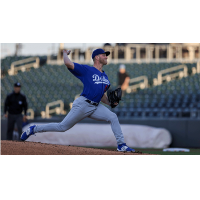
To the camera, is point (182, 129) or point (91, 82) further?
point (182, 129)

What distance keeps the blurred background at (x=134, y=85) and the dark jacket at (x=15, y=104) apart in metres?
3.27

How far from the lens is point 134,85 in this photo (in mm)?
15617

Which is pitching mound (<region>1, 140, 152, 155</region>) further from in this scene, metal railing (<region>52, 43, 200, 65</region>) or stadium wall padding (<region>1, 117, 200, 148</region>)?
metal railing (<region>52, 43, 200, 65</region>)

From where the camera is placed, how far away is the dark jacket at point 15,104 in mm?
7906

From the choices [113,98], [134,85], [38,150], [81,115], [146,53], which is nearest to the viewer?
[38,150]

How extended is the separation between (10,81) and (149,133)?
9.93m

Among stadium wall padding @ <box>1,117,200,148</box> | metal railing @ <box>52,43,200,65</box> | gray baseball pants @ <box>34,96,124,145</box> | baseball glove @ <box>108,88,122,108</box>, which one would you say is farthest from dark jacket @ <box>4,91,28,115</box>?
metal railing @ <box>52,43,200,65</box>

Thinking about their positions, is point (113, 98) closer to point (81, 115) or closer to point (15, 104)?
point (81, 115)

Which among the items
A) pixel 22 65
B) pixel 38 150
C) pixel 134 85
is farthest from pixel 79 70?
pixel 22 65

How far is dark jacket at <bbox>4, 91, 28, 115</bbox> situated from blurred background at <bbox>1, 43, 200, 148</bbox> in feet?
10.7

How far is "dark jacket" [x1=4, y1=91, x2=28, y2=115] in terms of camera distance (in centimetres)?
791

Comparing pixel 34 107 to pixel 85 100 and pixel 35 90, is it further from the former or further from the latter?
pixel 85 100

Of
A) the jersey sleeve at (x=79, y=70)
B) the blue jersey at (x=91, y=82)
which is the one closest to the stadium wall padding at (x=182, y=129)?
the blue jersey at (x=91, y=82)

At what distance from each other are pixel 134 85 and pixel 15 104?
8507 mm
